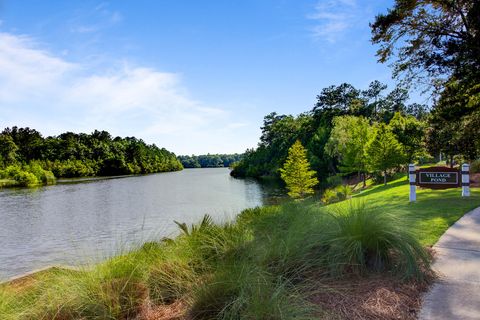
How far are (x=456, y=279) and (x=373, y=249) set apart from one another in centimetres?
97

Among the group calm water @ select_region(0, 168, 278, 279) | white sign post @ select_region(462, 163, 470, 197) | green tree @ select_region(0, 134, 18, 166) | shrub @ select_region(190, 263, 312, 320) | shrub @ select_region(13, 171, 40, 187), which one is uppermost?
green tree @ select_region(0, 134, 18, 166)

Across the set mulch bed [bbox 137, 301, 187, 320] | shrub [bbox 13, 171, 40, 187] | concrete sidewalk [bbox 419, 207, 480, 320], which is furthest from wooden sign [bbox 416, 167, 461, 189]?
shrub [bbox 13, 171, 40, 187]

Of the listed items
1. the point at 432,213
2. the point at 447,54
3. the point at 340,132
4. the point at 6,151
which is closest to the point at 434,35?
the point at 447,54

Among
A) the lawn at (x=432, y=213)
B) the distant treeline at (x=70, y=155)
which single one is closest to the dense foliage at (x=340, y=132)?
the lawn at (x=432, y=213)

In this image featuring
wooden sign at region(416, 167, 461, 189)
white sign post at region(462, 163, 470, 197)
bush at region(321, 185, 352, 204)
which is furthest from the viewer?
bush at region(321, 185, 352, 204)

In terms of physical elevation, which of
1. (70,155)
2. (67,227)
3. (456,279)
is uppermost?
(70,155)

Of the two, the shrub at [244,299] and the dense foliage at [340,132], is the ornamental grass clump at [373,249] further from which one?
the dense foliage at [340,132]

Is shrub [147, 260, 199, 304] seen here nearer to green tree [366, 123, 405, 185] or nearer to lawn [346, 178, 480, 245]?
lawn [346, 178, 480, 245]

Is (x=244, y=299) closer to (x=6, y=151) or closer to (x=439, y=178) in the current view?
(x=439, y=178)

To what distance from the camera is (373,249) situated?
4301mm

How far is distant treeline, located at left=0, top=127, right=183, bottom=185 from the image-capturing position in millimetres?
77000

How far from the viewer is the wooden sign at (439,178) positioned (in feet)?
34.5

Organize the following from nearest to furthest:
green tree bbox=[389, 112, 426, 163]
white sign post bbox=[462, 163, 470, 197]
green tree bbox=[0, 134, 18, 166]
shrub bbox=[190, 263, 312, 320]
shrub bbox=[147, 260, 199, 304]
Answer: shrub bbox=[190, 263, 312, 320], shrub bbox=[147, 260, 199, 304], white sign post bbox=[462, 163, 470, 197], green tree bbox=[389, 112, 426, 163], green tree bbox=[0, 134, 18, 166]

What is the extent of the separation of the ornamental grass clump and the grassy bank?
0.01m
